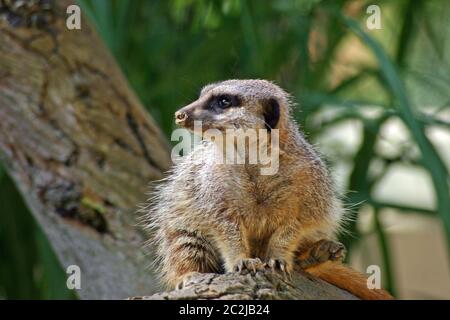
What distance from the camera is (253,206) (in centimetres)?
159

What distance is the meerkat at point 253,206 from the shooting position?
156cm

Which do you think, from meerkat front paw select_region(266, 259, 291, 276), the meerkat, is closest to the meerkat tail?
the meerkat

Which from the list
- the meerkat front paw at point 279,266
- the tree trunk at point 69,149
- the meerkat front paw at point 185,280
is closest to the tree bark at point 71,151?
the tree trunk at point 69,149

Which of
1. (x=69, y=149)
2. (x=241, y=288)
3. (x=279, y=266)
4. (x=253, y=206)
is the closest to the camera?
(x=241, y=288)

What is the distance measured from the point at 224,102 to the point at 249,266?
0.31 metres

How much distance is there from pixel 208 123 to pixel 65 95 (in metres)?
0.56

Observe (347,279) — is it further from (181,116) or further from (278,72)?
(278,72)

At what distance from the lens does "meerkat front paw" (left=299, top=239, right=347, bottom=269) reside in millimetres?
1598

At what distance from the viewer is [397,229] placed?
4.38 meters

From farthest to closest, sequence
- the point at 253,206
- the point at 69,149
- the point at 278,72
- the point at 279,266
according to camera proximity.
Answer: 1. the point at 278,72
2. the point at 69,149
3. the point at 253,206
4. the point at 279,266

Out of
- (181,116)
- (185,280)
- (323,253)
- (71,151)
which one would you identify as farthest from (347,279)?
(71,151)

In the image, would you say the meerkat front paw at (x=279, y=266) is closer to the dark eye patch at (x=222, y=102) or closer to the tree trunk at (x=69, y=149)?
the dark eye patch at (x=222, y=102)

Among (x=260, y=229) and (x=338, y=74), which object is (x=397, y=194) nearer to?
(x=338, y=74)

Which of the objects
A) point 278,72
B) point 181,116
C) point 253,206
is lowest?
point 253,206
